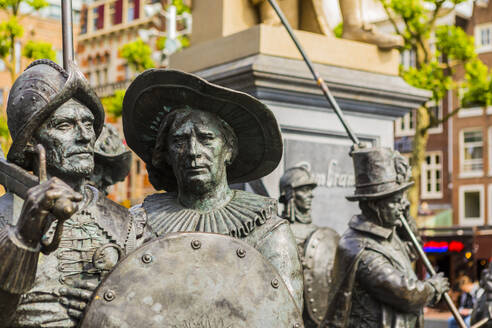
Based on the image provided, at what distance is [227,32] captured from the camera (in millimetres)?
7445

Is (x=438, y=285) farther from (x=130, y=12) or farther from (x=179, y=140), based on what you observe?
(x=130, y=12)

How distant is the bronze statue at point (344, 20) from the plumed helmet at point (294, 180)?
1518mm

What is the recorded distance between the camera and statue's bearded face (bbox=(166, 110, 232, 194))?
3811mm

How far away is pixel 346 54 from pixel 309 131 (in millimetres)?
816

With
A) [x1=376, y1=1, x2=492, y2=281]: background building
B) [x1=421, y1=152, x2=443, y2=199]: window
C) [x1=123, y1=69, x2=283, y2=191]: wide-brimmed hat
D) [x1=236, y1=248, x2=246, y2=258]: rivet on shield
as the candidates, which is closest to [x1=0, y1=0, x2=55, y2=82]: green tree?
[x1=123, y1=69, x2=283, y2=191]: wide-brimmed hat

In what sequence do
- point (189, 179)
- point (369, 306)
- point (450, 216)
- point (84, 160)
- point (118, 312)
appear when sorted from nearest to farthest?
point (118, 312)
point (84, 160)
point (189, 179)
point (369, 306)
point (450, 216)

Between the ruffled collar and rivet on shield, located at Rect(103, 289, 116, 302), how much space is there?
1.97ft

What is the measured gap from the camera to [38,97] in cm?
342

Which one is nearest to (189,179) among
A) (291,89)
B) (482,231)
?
(291,89)

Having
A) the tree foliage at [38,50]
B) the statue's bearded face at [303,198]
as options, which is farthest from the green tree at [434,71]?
the statue's bearded face at [303,198]

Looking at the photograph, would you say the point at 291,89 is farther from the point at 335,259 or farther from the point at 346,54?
the point at 335,259

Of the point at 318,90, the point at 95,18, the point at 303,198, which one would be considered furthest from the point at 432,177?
the point at 303,198

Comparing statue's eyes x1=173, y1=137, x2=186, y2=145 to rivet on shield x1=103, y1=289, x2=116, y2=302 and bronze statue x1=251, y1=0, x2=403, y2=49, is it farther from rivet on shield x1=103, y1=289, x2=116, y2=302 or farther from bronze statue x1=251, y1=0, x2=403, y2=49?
bronze statue x1=251, y1=0, x2=403, y2=49

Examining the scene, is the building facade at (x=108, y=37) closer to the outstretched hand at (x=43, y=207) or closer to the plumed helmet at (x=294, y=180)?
the plumed helmet at (x=294, y=180)
